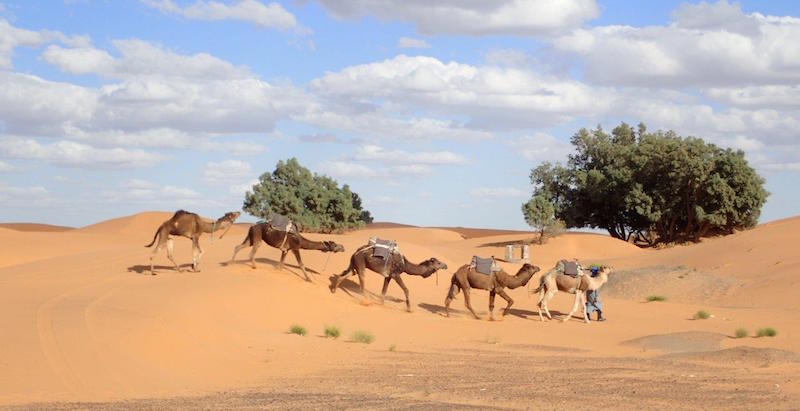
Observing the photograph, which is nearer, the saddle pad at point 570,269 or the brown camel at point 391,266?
the saddle pad at point 570,269

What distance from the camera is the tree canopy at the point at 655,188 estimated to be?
5269cm

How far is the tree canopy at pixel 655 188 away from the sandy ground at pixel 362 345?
17535 mm

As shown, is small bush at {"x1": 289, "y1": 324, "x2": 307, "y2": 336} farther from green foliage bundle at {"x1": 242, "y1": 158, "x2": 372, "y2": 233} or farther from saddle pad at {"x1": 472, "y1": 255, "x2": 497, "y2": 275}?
green foliage bundle at {"x1": 242, "y1": 158, "x2": 372, "y2": 233}

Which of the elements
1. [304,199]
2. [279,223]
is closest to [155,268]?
[279,223]

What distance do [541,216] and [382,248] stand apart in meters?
27.9

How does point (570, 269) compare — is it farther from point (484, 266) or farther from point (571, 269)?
point (484, 266)

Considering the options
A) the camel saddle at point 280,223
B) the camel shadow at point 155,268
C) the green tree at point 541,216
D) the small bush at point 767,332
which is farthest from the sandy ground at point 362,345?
the green tree at point 541,216

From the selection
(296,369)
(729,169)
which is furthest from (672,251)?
(296,369)

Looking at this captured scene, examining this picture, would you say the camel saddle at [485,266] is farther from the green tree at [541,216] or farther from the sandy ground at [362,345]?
the green tree at [541,216]

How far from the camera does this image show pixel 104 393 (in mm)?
13648

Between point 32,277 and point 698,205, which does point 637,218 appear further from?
point 32,277

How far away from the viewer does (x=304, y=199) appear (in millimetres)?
55688

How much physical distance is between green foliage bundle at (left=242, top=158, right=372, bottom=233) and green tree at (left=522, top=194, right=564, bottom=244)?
1072 centimetres

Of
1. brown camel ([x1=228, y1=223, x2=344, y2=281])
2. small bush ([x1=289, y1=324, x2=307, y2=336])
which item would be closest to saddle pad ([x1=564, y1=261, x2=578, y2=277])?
brown camel ([x1=228, y1=223, x2=344, y2=281])
